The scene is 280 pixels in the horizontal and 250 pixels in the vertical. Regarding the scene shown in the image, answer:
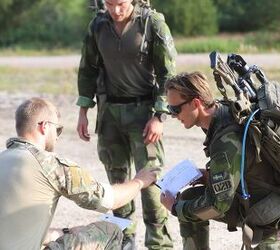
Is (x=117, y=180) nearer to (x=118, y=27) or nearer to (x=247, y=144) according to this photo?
(x=118, y=27)

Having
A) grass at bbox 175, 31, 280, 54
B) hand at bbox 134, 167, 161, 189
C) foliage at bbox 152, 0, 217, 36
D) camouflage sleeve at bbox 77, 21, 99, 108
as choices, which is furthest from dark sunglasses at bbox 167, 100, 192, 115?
foliage at bbox 152, 0, 217, 36

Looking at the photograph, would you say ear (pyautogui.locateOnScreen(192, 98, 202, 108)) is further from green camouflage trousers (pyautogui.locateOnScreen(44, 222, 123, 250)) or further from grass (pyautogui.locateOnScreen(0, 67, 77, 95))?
grass (pyautogui.locateOnScreen(0, 67, 77, 95))

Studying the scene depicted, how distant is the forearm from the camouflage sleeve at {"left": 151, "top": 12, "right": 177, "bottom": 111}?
3.12 ft

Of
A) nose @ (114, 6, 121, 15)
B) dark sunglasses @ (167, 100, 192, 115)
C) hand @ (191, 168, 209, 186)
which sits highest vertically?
nose @ (114, 6, 121, 15)

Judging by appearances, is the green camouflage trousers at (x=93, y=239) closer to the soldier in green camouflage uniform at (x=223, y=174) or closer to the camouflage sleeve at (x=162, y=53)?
the soldier in green camouflage uniform at (x=223, y=174)

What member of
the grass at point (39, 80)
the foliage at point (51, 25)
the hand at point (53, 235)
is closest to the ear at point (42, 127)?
the hand at point (53, 235)

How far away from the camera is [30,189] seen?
390 centimetres

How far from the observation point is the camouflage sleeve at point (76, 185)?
13.0 ft

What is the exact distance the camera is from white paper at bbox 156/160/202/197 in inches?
181

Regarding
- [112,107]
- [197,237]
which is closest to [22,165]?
[197,237]

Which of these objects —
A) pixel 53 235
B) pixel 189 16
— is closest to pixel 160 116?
pixel 53 235

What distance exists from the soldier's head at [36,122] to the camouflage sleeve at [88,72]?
1.65 m

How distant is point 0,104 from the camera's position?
43.8ft

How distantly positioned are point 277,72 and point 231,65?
13.2m
